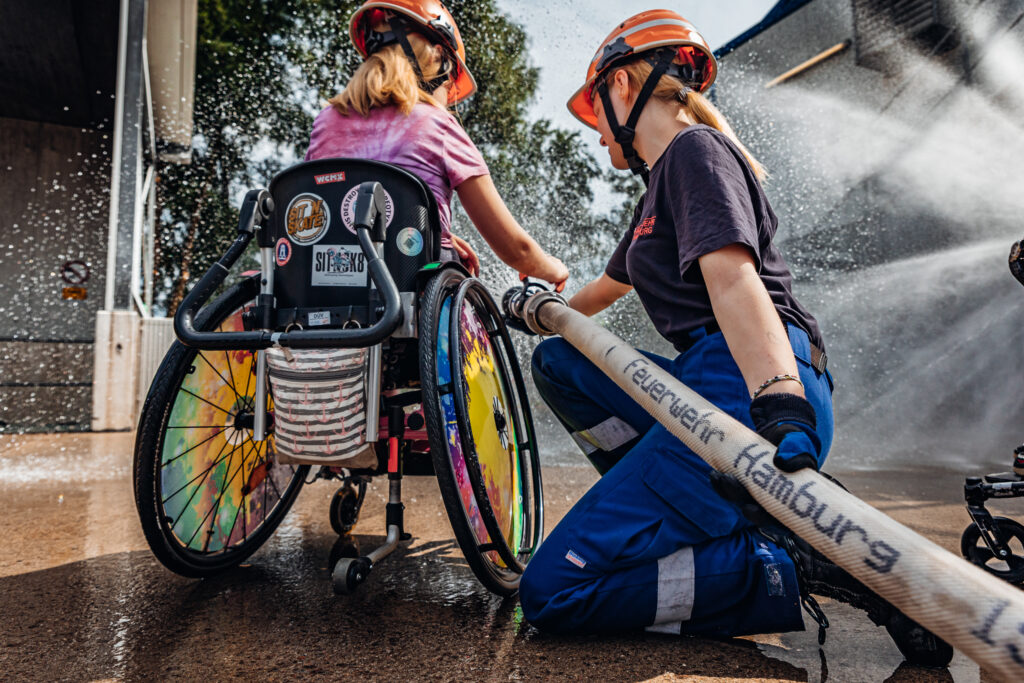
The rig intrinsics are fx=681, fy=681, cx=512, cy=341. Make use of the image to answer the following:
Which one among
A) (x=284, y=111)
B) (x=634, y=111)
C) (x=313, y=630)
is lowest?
(x=313, y=630)

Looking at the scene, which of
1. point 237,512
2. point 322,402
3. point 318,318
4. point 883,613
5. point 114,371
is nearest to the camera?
point 883,613

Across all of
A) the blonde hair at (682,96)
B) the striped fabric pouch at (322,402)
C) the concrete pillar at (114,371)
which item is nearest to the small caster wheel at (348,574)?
the striped fabric pouch at (322,402)

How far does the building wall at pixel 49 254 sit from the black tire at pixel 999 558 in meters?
8.25

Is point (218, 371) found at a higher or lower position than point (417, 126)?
lower

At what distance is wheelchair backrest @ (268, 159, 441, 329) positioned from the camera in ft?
5.52

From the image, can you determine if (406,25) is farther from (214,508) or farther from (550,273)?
(214,508)

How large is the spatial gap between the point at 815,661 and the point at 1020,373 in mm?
7460

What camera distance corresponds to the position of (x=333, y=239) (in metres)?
1.69

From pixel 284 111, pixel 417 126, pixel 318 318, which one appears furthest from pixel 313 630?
pixel 284 111

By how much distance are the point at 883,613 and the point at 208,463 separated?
170 cm

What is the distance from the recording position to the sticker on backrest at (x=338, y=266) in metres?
1.68

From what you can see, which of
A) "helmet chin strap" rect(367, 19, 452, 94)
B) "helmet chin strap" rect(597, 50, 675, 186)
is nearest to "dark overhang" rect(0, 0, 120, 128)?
"helmet chin strap" rect(367, 19, 452, 94)

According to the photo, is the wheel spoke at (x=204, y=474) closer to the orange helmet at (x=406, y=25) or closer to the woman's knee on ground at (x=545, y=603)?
the woman's knee on ground at (x=545, y=603)

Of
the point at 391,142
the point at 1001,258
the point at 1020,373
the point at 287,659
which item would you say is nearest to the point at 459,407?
the point at 287,659
